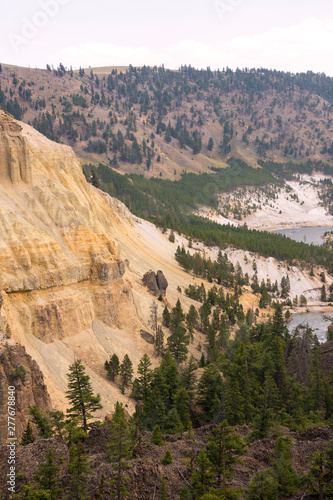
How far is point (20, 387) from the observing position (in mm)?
32812

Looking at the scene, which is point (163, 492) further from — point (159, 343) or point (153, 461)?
point (159, 343)

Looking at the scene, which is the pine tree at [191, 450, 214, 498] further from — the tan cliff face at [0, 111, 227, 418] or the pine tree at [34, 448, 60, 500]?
the tan cliff face at [0, 111, 227, 418]

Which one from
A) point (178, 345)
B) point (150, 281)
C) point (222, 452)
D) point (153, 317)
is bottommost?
point (178, 345)

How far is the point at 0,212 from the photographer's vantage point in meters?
44.5

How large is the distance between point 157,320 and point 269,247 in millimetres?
81513

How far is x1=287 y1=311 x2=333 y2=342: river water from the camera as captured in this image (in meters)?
90.7

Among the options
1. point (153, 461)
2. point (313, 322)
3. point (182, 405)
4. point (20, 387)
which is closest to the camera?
point (153, 461)

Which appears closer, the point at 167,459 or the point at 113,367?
the point at 167,459

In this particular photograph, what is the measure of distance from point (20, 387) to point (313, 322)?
8142 centimetres

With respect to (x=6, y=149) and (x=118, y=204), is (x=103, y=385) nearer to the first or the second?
(x=6, y=149)

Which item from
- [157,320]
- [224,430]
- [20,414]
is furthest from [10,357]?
[157,320]

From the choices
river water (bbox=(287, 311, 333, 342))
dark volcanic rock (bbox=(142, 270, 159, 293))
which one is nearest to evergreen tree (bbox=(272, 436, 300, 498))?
dark volcanic rock (bbox=(142, 270, 159, 293))

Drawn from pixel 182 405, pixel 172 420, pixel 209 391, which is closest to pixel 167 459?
pixel 172 420

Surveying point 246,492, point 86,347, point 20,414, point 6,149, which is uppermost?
point 6,149
